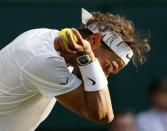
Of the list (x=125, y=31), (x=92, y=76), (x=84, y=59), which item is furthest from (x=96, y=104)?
(x=125, y=31)

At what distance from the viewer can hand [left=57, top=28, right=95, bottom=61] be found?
4.88m

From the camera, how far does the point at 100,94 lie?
5.00 metres

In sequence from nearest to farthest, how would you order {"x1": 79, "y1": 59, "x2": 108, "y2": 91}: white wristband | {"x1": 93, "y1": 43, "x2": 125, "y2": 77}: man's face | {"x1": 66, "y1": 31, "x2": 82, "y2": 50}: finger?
1. {"x1": 66, "y1": 31, "x2": 82, "y2": 50}: finger
2. {"x1": 79, "y1": 59, "x2": 108, "y2": 91}: white wristband
3. {"x1": 93, "y1": 43, "x2": 125, "y2": 77}: man's face

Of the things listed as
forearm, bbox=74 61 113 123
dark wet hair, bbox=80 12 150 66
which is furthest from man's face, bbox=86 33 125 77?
forearm, bbox=74 61 113 123

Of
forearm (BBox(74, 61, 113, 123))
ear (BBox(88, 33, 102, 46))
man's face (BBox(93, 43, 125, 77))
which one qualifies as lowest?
forearm (BBox(74, 61, 113, 123))

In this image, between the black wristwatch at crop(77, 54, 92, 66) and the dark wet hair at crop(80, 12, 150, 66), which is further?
the dark wet hair at crop(80, 12, 150, 66)

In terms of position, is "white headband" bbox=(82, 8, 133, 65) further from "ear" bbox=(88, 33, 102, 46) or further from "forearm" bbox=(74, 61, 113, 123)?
"forearm" bbox=(74, 61, 113, 123)

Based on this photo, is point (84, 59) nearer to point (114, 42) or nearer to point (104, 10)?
point (114, 42)

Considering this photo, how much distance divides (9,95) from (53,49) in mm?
447

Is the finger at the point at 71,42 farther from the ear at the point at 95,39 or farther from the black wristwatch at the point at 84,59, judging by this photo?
the ear at the point at 95,39

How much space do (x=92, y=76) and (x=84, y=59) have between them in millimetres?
123

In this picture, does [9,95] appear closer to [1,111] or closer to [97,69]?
[1,111]

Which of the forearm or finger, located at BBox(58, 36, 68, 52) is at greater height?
finger, located at BBox(58, 36, 68, 52)

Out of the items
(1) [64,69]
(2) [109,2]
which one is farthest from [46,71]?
(2) [109,2]
